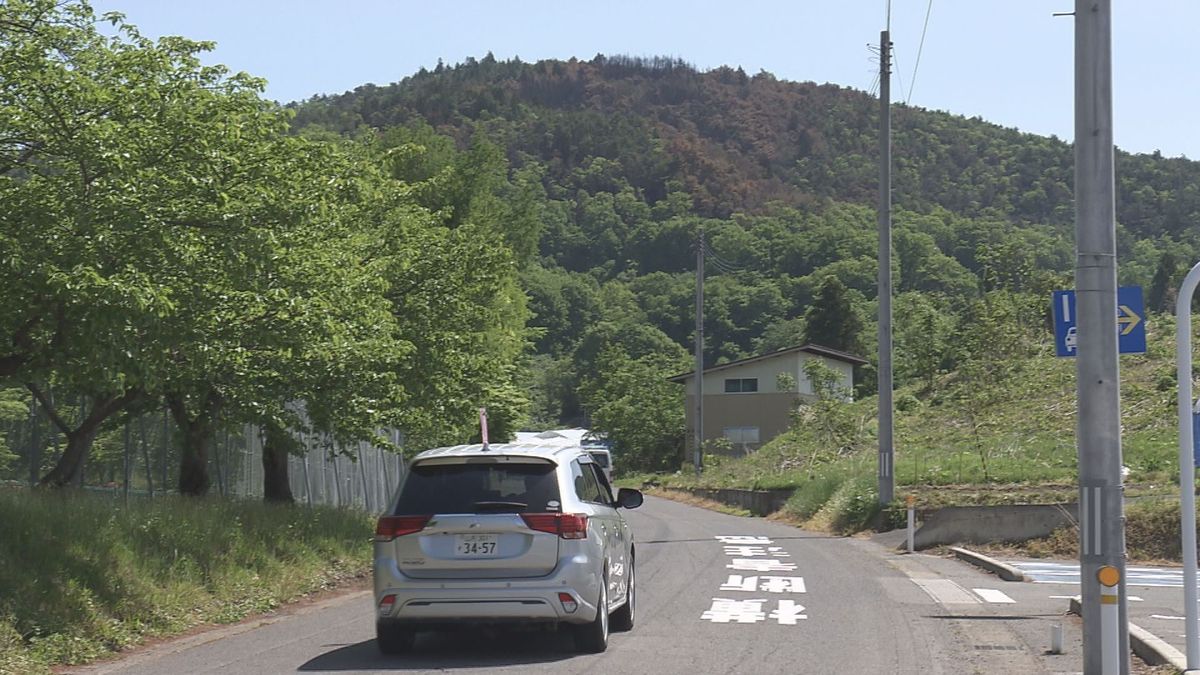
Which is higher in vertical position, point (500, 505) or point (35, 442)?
point (500, 505)

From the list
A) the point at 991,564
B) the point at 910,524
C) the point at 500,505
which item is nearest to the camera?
the point at 500,505

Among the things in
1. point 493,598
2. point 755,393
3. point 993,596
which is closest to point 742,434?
point 755,393

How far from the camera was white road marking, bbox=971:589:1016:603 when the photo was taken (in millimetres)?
16800

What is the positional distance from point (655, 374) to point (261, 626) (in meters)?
68.7

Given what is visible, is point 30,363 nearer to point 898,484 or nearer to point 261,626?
point 261,626

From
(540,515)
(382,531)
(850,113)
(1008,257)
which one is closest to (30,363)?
(382,531)

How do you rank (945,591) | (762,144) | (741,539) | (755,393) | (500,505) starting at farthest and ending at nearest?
(762,144)
(755,393)
(741,539)
(945,591)
(500,505)

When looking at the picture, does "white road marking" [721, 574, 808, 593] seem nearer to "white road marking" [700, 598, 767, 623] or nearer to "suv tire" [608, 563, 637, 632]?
"white road marking" [700, 598, 767, 623]

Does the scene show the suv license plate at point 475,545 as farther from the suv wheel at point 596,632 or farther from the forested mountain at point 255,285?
the forested mountain at point 255,285

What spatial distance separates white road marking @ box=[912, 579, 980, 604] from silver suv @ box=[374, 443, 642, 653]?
6808 mm

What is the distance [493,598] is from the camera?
11062 mm

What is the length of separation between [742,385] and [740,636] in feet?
205

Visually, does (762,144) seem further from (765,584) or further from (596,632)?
(596,632)

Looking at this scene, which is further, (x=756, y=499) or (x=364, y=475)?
(x=756, y=499)
